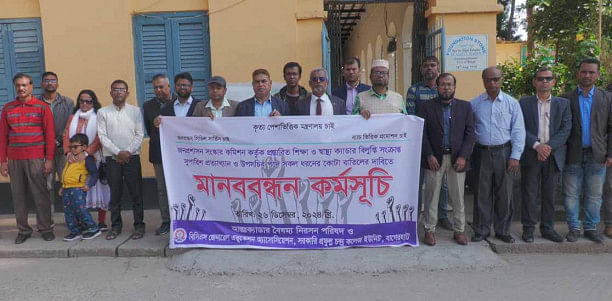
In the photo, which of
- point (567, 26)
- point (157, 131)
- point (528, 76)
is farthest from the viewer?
point (567, 26)

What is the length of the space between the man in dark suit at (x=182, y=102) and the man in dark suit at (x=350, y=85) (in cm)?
160

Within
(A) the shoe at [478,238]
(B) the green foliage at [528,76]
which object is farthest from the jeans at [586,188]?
(B) the green foliage at [528,76]

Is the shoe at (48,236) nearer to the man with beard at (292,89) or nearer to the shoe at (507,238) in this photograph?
the man with beard at (292,89)

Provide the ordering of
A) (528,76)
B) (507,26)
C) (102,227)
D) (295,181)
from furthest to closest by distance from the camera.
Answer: (507,26) < (528,76) < (102,227) < (295,181)

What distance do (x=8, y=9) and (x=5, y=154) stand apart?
2.62m

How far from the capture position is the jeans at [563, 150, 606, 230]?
4836 mm

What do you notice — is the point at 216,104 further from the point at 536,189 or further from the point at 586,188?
the point at 586,188

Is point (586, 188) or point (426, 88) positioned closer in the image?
point (586, 188)

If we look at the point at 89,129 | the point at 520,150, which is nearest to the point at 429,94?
the point at 520,150

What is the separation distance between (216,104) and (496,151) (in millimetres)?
2778

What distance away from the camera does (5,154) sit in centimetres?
526

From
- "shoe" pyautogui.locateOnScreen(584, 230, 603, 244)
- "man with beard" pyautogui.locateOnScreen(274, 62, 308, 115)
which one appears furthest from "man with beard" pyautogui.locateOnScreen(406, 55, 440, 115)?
"shoe" pyautogui.locateOnScreen(584, 230, 603, 244)

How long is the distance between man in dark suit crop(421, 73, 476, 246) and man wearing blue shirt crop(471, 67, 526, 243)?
7.7 inches

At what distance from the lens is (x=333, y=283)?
407 centimetres
